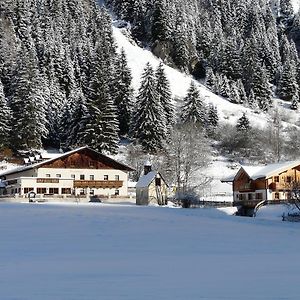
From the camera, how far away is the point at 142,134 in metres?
80.5

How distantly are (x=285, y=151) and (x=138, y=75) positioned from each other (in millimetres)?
39623

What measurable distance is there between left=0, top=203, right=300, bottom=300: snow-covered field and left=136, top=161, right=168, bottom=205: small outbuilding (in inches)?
1110

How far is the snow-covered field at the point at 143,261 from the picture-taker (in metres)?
9.93

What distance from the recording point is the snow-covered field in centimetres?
993

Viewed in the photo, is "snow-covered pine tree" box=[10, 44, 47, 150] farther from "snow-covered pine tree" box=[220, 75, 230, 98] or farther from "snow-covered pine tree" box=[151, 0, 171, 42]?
"snow-covered pine tree" box=[151, 0, 171, 42]

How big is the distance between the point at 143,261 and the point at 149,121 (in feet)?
219

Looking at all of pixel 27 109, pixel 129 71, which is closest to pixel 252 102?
pixel 129 71

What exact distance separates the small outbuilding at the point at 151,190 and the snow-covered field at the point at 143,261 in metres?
28.2

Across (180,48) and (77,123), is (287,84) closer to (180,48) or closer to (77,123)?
(180,48)

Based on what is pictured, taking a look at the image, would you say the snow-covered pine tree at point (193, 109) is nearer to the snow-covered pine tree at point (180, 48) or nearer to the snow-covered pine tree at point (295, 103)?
the snow-covered pine tree at point (180, 48)

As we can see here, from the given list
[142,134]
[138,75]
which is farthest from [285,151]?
[138,75]

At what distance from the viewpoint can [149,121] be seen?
80750 mm

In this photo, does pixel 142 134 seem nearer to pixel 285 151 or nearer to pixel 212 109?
pixel 212 109

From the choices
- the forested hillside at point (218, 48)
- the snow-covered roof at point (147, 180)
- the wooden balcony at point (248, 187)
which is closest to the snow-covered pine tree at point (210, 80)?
the forested hillside at point (218, 48)
